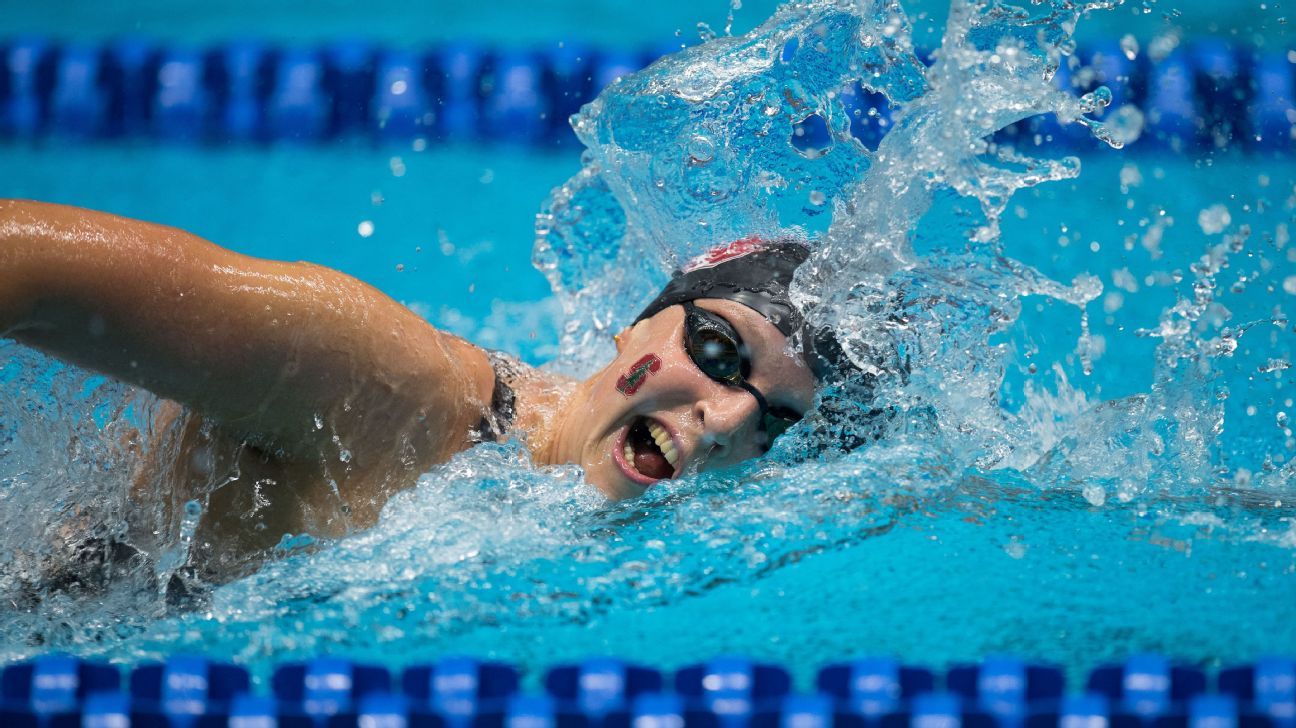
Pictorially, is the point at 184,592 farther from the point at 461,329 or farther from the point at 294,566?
the point at 461,329

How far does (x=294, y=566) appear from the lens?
1.68 meters

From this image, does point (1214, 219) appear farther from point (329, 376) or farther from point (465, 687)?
point (329, 376)

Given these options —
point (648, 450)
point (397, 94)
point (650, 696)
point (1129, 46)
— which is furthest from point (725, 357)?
point (1129, 46)

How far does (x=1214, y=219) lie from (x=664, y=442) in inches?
95.3

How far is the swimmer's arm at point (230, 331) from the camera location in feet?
4.31

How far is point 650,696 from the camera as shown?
1.86 m

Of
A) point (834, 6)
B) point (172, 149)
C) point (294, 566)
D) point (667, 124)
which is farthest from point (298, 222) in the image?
point (294, 566)

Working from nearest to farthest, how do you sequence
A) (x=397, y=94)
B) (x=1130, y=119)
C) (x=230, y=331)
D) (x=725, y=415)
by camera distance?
(x=230, y=331) < (x=725, y=415) < (x=1130, y=119) < (x=397, y=94)

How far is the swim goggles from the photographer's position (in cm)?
181

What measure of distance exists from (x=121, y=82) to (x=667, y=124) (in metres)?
2.22

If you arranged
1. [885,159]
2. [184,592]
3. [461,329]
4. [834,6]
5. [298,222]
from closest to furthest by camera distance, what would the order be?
[184,592], [885,159], [834,6], [461,329], [298,222]

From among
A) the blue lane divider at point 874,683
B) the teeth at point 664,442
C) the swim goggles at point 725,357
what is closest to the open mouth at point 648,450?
the teeth at point 664,442

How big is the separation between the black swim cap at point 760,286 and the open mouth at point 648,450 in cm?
20

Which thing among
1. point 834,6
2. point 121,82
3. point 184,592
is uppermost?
point 121,82
